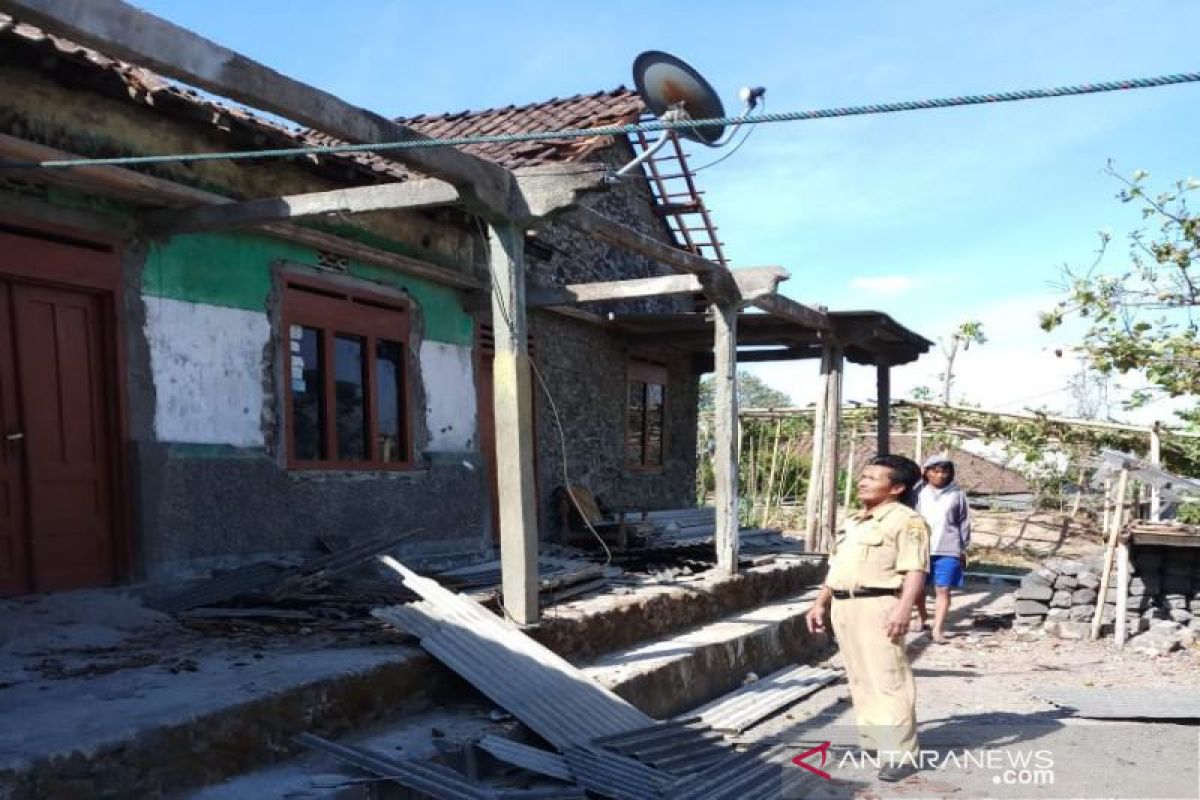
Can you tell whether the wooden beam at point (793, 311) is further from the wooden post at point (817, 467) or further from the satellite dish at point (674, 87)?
the satellite dish at point (674, 87)

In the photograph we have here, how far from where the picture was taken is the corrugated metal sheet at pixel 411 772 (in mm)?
3645

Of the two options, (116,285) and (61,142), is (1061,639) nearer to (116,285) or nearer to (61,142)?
(116,285)

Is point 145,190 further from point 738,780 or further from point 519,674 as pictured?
point 738,780

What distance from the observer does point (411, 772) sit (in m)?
3.78

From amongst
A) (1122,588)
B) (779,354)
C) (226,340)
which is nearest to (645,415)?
(779,354)

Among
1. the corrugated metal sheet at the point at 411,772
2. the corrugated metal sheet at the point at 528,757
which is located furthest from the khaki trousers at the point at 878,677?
the corrugated metal sheet at the point at 411,772

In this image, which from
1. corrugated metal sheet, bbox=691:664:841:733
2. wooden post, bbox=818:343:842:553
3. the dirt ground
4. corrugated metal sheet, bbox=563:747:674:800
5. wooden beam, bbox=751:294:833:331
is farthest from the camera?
wooden post, bbox=818:343:842:553

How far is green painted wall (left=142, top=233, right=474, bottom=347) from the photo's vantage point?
6379 mm

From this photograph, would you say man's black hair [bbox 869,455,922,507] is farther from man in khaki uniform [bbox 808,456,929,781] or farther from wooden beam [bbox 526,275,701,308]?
wooden beam [bbox 526,275,701,308]

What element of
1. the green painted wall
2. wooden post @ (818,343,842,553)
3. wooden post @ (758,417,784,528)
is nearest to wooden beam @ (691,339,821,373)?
wooden post @ (818,343,842,553)

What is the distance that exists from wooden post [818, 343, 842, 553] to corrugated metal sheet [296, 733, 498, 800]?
7221 mm

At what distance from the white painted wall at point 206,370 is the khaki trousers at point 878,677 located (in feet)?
14.3

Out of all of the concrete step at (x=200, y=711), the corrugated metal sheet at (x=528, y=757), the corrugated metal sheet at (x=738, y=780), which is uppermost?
the concrete step at (x=200, y=711)

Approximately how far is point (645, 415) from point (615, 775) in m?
8.99
